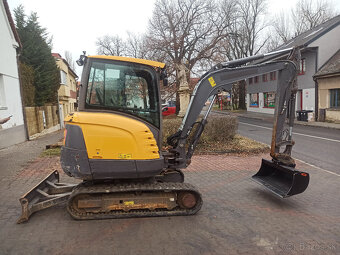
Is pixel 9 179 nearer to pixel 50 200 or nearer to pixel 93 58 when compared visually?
pixel 50 200

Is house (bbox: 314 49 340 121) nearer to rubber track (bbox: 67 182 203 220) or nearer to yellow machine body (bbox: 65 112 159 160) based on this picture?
rubber track (bbox: 67 182 203 220)

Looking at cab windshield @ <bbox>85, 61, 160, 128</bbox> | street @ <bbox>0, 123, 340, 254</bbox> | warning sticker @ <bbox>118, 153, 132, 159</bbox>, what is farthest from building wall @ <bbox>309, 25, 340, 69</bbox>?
warning sticker @ <bbox>118, 153, 132, 159</bbox>

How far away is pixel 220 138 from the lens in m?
10.5

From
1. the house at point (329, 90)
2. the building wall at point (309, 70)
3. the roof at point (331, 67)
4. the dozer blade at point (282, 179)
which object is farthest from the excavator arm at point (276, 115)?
the building wall at point (309, 70)

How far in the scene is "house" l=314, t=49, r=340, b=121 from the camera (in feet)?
64.5

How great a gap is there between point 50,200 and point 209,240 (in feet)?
8.77

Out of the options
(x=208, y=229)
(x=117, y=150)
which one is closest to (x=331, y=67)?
(x=208, y=229)

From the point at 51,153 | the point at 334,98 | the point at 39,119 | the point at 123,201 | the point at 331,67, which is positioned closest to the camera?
the point at 123,201

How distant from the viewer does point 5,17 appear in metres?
12.4

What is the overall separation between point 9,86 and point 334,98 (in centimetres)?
2185

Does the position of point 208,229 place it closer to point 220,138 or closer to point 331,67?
point 220,138

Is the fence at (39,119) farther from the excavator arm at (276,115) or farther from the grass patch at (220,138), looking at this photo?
the excavator arm at (276,115)

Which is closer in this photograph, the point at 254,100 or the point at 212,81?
the point at 212,81

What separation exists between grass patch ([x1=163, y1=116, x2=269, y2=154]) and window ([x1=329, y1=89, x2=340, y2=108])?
44.0ft
